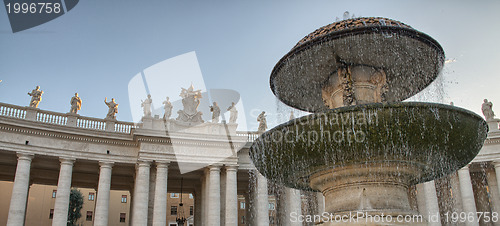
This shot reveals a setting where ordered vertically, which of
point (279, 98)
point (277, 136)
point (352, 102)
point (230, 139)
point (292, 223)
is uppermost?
point (230, 139)

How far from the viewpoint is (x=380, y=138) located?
7.89 metres

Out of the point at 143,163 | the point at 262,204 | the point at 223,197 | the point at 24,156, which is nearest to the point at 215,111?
the point at 223,197

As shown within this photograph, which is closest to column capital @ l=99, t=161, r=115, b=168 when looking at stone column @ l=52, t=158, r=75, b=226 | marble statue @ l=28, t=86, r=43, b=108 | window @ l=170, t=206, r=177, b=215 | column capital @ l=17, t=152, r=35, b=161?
stone column @ l=52, t=158, r=75, b=226

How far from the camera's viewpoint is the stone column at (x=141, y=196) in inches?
961

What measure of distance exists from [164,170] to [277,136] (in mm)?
18596

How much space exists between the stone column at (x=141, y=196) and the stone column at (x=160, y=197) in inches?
22.8

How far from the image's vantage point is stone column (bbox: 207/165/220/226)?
25734 mm

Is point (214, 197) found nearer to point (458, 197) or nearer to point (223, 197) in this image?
point (223, 197)

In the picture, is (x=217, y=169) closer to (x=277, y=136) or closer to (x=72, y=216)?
(x=277, y=136)

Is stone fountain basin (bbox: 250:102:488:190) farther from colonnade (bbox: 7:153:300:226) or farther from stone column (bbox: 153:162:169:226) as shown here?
colonnade (bbox: 7:153:300:226)

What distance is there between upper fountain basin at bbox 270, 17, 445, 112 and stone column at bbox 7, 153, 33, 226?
1797 cm

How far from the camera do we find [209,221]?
25.8 meters

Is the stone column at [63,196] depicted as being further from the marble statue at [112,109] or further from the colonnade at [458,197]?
the colonnade at [458,197]

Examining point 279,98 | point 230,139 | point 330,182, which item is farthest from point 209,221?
point 330,182
